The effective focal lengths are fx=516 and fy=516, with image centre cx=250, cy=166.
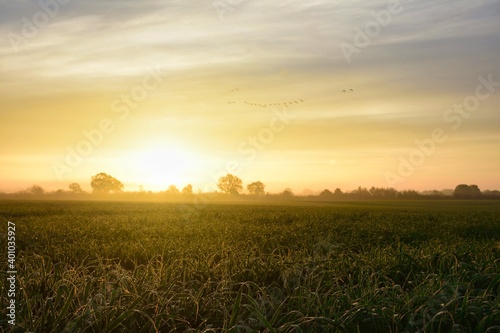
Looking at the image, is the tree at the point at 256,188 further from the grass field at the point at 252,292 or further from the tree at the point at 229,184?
the grass field at the point at 252,292

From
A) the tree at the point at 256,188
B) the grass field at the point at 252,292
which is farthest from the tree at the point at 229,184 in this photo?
the grass field at the point at 252,292

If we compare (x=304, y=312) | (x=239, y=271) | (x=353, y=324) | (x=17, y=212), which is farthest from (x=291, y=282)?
(x=17, y=212)

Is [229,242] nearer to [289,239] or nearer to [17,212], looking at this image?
[289,239]

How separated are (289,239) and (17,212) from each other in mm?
23833

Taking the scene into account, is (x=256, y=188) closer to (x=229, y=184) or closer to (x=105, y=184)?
(x=229, y=184)

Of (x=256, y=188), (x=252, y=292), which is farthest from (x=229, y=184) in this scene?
(x=252, y=292)

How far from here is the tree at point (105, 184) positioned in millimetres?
142750

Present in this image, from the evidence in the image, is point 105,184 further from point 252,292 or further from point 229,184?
point 252,292

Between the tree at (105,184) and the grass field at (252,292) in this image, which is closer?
the grass field at (252,292)

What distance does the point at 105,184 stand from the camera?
143375 mm

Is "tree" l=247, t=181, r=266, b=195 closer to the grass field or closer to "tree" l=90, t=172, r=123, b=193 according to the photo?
"tree" l=90, t=172, r=123, b=193

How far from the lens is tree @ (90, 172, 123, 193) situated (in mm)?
142750

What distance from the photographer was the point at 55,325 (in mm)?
5016

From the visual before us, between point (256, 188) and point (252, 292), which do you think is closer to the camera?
point (252, 292)
